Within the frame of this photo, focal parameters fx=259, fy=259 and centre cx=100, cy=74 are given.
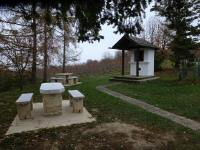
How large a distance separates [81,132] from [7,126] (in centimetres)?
225

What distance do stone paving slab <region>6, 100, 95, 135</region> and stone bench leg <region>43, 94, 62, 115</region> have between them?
0.68 ft

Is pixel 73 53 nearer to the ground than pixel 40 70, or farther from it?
farther from it

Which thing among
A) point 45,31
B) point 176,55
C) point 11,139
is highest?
point 45,31

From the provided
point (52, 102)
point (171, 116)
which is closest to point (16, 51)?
point (52, 102)

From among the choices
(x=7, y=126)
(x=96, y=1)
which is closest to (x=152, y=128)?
(x=96, y=1)

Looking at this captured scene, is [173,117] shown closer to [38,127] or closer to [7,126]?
[38,127]

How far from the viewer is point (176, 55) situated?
18750 millimetres

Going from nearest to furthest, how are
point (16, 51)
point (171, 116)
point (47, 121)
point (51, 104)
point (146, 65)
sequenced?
point (47, 121), point (171, 116), point (51, 104), point (16, 51), point (146, 65)

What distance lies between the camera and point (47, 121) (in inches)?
287

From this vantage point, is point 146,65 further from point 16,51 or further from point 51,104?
point 51,104

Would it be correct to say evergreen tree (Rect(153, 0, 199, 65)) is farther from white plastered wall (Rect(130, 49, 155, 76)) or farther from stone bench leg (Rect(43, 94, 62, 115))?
stone bench leg (Rect(43, 94, 62, 115))

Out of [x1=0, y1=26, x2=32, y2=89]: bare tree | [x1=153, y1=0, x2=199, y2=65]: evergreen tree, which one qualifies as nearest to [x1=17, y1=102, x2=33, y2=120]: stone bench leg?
[x1=0, y1=26, x2=32, y2=89]: bare tree

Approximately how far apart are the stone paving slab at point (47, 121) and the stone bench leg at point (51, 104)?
21cm

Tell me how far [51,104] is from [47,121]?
77cm
